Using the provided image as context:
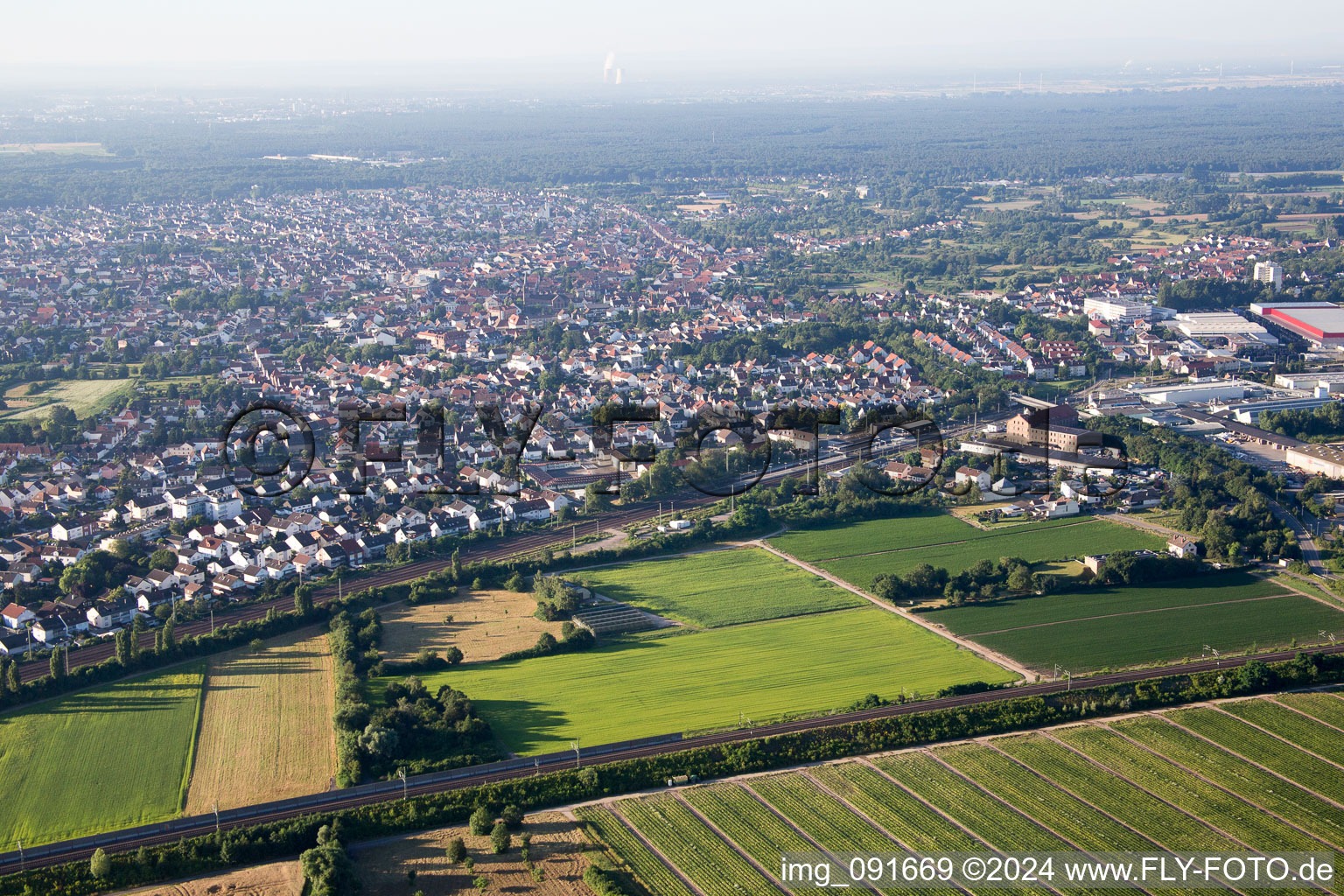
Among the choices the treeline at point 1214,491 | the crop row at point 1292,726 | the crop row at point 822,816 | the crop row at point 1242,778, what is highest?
the treeline at point 1214,491

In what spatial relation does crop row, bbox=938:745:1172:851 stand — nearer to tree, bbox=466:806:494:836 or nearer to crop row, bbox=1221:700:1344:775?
crop row, bbox=1221:700:1344:775

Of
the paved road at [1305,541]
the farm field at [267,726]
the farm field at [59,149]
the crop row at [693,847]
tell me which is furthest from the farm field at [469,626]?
the farm field at [59,149]

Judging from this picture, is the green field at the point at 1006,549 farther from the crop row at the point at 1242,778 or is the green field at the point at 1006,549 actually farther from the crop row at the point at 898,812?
the crop row at the point at 898,812

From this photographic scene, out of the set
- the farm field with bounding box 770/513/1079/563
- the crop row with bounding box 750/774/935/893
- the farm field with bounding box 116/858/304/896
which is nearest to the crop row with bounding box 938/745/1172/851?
the crop row with bounding box 750/774/935/893

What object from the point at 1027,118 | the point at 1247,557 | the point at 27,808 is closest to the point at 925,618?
the point at 1247,557

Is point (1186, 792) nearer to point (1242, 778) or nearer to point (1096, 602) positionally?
point (1242, 778)

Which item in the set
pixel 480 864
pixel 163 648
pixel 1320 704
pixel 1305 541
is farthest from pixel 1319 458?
pixel 163 648
